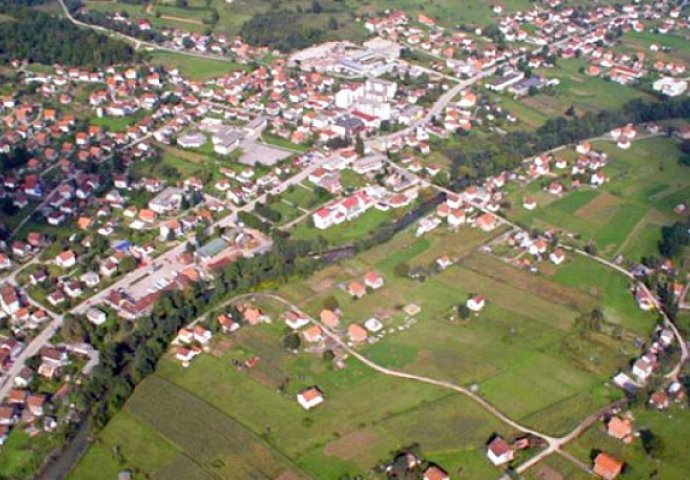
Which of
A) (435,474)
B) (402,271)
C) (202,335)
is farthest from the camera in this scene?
(402,271)

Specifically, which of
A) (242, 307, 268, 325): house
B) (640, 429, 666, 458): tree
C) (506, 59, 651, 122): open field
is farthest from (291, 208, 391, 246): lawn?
(640, 429, 666, 458): tree

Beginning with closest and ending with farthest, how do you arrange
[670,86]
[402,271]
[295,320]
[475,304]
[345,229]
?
[295,320] → [475,304] → [402,271] → [345,229] → [670,86]

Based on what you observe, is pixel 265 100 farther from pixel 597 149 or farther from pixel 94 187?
pixel 597 149

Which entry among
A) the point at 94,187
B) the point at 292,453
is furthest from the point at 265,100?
the point at 292,453

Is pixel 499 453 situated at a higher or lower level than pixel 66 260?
higher

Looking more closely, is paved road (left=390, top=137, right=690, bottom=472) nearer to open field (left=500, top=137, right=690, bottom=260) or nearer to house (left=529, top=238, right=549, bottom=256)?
open field (left=500, top=137, right=690, bottom=260)

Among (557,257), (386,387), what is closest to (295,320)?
(386,387)

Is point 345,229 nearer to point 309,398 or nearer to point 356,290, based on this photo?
point 356,290
